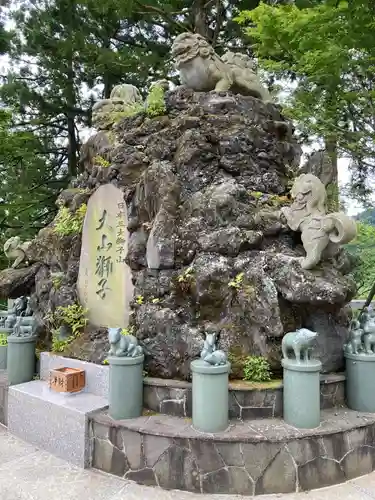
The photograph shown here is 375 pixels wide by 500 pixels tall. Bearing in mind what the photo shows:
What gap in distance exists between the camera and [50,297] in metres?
5.40

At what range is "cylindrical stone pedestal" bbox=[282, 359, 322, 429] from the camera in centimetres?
345

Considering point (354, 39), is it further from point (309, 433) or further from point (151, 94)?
point (309, 433)

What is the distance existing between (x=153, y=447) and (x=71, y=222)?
3157 mm

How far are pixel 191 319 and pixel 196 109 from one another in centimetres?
256

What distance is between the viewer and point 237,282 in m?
3.99

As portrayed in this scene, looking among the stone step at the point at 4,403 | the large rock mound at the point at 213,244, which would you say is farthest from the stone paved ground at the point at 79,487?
the large rock mound at the point at 213,244

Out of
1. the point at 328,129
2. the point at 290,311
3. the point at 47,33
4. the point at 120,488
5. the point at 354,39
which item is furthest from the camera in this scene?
the point at 47,33

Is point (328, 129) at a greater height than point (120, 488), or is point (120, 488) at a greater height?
point (328, 129)

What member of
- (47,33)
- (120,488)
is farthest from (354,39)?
(47,33)

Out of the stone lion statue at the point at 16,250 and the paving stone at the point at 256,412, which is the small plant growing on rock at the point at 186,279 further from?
the stone lion statue at the point at 16,250

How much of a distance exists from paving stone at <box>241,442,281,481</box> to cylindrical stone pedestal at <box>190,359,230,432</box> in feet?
0.89

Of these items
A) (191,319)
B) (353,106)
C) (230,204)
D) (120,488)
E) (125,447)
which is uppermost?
(353,106)

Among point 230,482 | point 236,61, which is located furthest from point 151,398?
point 236,61

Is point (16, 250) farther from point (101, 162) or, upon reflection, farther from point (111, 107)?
point (111, 107)
